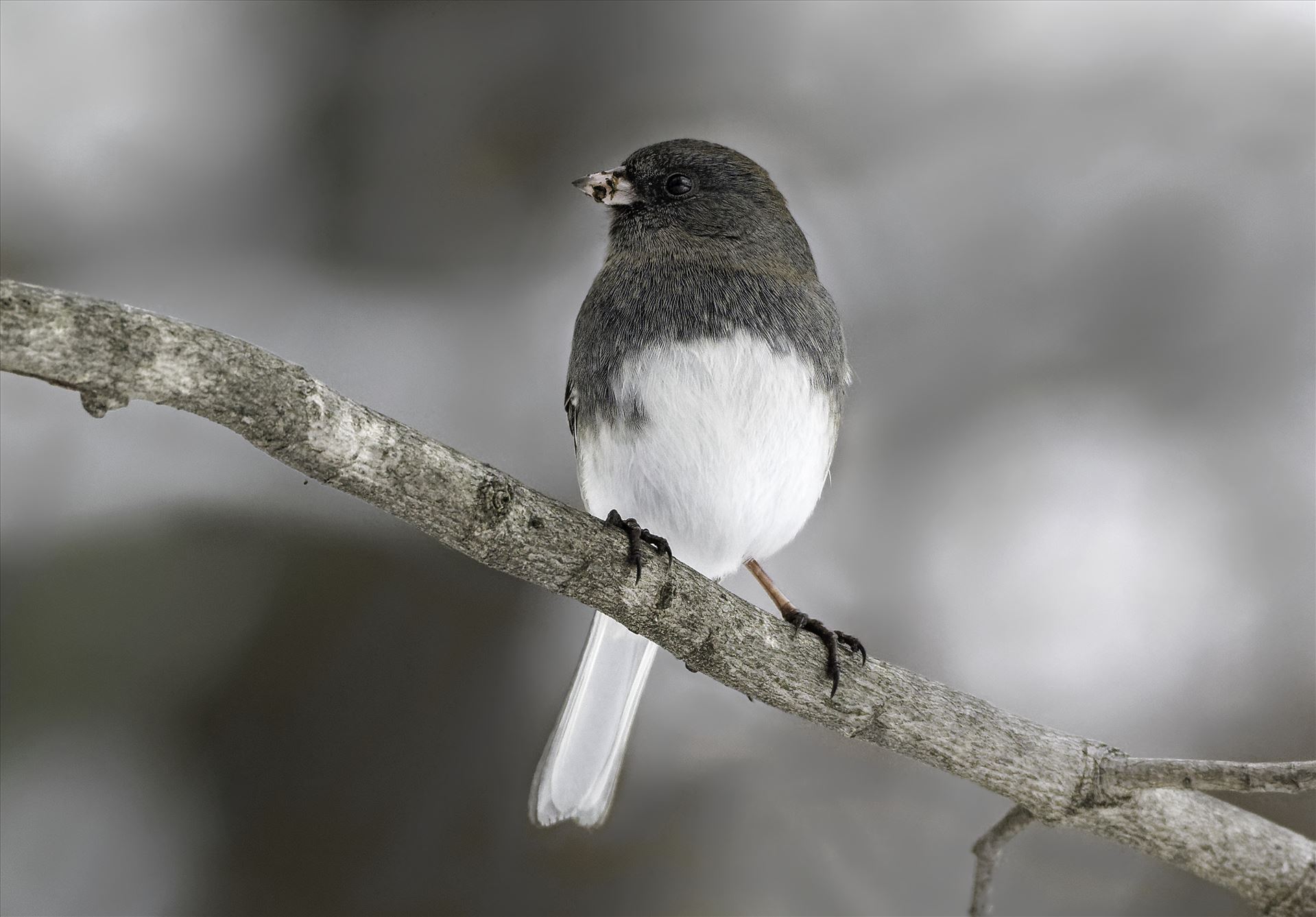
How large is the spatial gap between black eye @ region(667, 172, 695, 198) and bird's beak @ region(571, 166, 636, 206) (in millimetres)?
48

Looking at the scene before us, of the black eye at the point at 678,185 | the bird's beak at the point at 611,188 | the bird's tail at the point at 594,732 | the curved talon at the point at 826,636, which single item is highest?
the black eye at the point at 678,185

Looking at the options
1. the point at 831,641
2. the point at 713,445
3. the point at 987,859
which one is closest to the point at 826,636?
the point at 831,641

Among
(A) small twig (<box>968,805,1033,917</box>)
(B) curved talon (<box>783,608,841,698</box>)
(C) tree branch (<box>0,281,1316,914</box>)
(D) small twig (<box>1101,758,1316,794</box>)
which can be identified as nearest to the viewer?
(C) tree branch (<box>0,281,1316,914</box>)

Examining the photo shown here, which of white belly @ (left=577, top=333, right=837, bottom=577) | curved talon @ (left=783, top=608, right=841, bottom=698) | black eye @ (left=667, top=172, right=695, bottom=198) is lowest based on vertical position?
curved talon @ (left=783, top=608, right=841, bottom=698)

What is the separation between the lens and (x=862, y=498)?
5.31 feet

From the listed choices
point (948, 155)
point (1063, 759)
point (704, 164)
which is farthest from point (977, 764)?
point (948, 155)

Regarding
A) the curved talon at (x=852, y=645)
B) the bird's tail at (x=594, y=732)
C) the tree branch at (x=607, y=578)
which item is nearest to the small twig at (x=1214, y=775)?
the tree branch at (x=607, y=578)

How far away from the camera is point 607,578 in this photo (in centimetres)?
96

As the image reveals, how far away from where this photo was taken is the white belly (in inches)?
44.1

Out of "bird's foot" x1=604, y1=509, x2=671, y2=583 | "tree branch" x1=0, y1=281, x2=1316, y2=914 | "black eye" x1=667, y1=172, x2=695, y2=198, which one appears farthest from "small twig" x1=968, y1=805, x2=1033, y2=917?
"black eye" x1=667, y1=172, x2=695, y2=198

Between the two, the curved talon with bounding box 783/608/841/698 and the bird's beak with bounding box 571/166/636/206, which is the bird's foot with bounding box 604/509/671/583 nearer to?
the curved talon with bounding box 783/608/841/698

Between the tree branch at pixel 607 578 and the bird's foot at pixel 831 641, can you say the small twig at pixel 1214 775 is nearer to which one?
the tree branch at pixel 607 578

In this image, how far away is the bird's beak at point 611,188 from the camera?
131cm

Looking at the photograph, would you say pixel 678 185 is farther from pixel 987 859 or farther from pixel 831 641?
pixel 987 859
